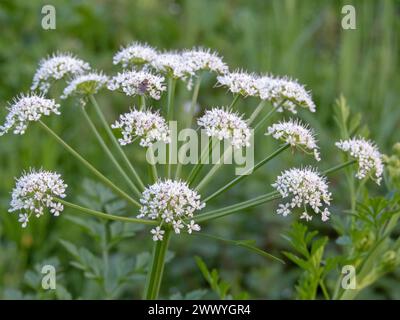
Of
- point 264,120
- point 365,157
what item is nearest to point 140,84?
point 264,120

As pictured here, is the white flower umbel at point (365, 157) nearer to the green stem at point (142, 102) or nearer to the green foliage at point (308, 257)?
the green foliage at point (308, 257)

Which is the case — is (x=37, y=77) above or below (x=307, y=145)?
above

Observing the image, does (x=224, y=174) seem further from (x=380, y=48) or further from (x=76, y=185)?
(x=380, y=48)

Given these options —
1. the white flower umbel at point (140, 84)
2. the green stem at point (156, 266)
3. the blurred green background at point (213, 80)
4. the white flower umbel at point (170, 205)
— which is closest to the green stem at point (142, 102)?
the white flower umbel at point (140, 84)

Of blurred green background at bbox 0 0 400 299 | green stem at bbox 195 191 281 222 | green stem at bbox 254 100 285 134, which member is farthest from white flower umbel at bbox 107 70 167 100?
blurred green background at bbox 0 0 400 299

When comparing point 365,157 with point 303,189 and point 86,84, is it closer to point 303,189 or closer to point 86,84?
point 303,189

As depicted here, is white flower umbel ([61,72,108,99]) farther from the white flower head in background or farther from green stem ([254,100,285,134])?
green stem ([254,100,285,134])
